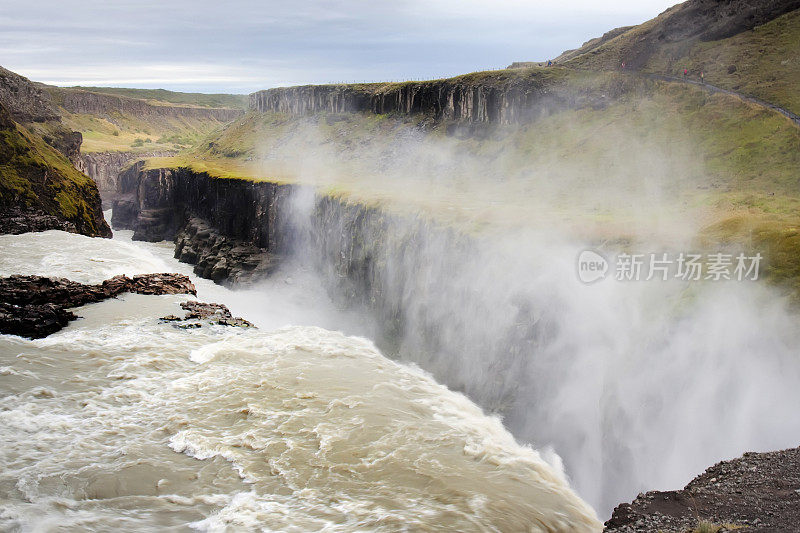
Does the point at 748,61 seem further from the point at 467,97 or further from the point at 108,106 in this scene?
the point at 108,106

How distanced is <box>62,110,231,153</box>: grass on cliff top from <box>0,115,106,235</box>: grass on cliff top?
68.7m

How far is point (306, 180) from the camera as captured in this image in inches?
2302

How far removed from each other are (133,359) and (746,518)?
71.5ft

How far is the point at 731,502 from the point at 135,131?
600 feet

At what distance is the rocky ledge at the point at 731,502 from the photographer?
1052cm

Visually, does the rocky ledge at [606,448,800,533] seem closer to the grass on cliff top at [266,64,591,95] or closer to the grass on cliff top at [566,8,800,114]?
the grass on cliff top at [566,8,800,114]

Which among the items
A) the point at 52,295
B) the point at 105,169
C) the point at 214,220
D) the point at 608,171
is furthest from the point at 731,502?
the point at 105,169

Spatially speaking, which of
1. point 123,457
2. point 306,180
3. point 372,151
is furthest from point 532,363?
point 372,151

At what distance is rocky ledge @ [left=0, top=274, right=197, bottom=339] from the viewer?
25266 mm

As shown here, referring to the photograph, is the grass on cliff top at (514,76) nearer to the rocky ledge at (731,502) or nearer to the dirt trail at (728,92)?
the dirt trail at (728,92)

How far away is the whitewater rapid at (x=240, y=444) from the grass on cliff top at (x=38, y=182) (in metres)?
27.2

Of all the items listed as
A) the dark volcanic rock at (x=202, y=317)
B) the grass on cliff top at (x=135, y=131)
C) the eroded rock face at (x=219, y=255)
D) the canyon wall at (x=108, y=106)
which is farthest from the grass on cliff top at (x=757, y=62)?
the canyon wall at (x=108, y=106)

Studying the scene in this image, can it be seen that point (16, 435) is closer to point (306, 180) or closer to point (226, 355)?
point (226, 355)

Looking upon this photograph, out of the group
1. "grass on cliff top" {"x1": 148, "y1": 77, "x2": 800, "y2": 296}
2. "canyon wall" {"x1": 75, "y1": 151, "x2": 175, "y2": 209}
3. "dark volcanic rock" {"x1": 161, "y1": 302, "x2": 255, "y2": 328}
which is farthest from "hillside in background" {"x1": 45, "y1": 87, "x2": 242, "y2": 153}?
"dark volcanic rock" {"x1": 161, "y1": 302, "x2": 255, "y2": 328}
